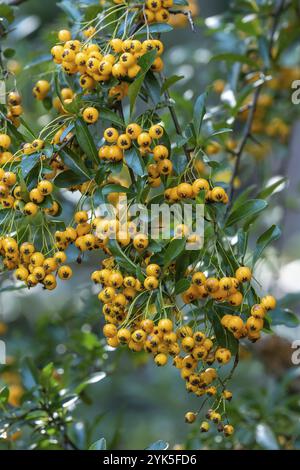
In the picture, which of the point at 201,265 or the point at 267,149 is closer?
the point at 201,265

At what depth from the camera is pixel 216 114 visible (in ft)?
8.42

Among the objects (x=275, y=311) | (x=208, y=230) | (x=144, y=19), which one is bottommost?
(x=275, y=311)

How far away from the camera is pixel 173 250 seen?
1558 millimetres

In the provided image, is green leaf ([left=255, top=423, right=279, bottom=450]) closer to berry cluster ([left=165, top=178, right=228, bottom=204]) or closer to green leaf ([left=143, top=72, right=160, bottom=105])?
berry cluster ([left=165, top=178, right=228, bottom=204])

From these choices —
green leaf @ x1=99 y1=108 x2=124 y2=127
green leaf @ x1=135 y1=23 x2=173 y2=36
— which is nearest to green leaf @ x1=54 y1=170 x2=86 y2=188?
green leaf @ x1=99 y1=108 x2=124 y2=127

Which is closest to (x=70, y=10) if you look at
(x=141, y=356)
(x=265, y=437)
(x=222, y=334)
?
(x=222, y=334)

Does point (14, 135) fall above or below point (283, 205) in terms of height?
above

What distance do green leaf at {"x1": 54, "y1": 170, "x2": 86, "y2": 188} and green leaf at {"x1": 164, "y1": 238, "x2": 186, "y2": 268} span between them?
290 mm

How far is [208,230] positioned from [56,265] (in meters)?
0.39

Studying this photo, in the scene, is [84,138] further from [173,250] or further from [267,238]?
[267,238]

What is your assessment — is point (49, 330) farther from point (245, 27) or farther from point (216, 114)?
point (245, 27)

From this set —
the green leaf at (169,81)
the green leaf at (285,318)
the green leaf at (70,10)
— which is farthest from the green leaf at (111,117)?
the green leaf at (285,318)

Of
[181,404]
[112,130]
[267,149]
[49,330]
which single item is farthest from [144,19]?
[181,404]

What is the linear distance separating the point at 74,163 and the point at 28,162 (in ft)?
0.44
